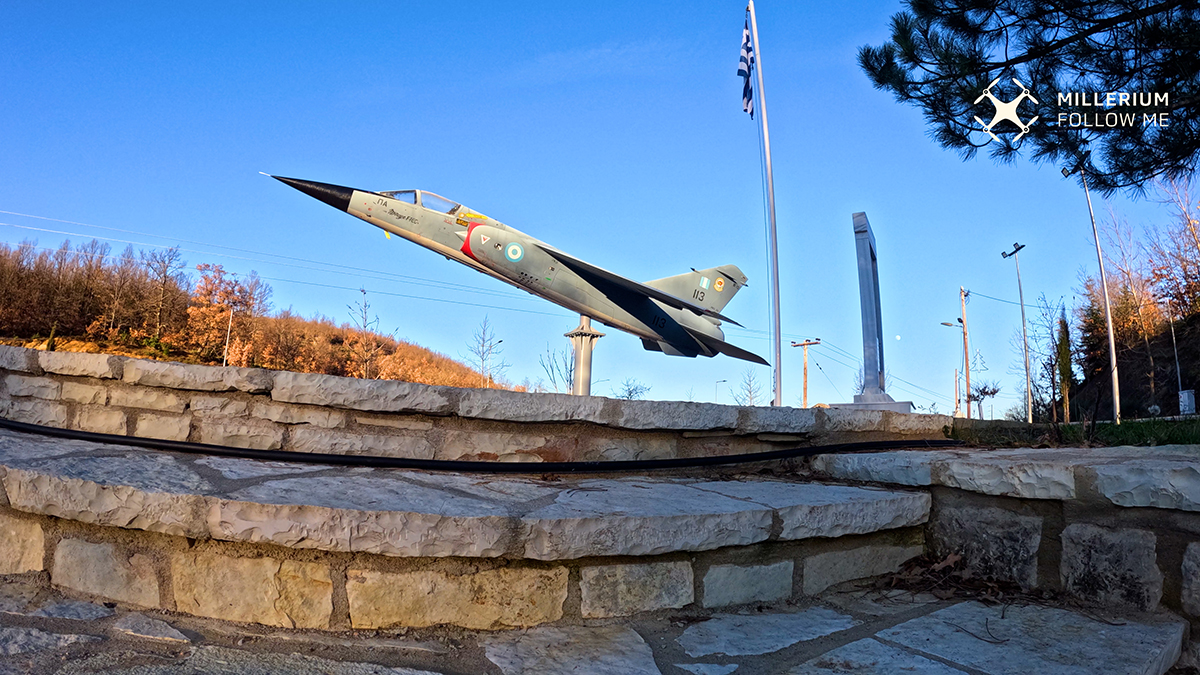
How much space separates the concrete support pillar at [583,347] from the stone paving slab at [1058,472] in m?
6.67

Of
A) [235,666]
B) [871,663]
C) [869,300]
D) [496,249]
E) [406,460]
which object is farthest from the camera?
[496,249]

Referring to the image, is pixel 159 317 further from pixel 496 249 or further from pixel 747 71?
pixel 747 71

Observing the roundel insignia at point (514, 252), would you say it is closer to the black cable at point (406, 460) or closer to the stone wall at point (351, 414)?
the stone wall at point (351, 414)

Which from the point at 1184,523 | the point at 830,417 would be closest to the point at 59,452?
the point at 830,417

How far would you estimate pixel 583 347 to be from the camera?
974 cm

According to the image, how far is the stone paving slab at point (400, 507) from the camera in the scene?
163cm

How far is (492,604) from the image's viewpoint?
1.72 meters

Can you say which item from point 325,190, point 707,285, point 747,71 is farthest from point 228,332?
point 747,71

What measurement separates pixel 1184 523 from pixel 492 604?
1994 mm

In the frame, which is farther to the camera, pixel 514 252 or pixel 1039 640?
pixel 514 252

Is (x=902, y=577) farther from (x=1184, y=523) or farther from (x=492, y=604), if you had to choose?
(x=492, y=604)

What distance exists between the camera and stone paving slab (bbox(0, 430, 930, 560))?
1627 mm

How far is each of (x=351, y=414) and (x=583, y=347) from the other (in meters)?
7.14

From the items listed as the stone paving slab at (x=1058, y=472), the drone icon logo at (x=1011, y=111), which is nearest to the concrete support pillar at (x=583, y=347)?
the drone icon logo at (x=1011, y=111)
